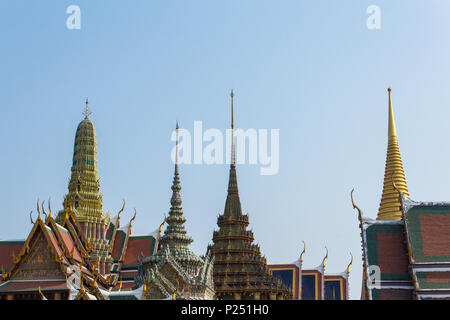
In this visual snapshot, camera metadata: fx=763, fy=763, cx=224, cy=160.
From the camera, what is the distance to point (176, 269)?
40312 mm

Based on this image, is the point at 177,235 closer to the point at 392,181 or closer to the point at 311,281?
the point at 311,281

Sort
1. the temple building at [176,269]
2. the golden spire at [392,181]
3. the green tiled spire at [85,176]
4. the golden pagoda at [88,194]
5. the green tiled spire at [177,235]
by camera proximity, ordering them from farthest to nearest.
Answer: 1. the green tiled spire at [85,176]
2. the golden pagoda at [88,194]
3. the golden spire at [392,181]
4. the green tiled spire at [177,235]
5. the temple building at [176,269]

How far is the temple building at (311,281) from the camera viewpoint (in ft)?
162

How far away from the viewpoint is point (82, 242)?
45.3m

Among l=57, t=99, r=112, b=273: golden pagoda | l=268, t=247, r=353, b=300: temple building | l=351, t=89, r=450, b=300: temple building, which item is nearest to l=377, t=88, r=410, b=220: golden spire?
l=268, t=247, r=353, b=300: temple building

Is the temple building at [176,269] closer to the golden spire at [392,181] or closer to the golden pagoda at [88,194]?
the golden pagoda at [88,194]

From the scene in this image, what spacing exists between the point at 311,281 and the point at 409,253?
1795cm

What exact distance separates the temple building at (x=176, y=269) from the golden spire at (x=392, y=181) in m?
10.8

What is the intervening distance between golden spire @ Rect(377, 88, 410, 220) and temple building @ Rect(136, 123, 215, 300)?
10830 mm

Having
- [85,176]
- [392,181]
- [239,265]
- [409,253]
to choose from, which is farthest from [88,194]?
[409,253]

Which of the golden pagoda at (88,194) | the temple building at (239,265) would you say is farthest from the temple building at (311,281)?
the golden pagoda at (88,194)

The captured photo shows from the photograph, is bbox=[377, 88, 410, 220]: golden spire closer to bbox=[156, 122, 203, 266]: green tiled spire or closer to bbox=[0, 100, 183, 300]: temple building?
bbox=[156, 122, 203, 266]: green tiled spire
